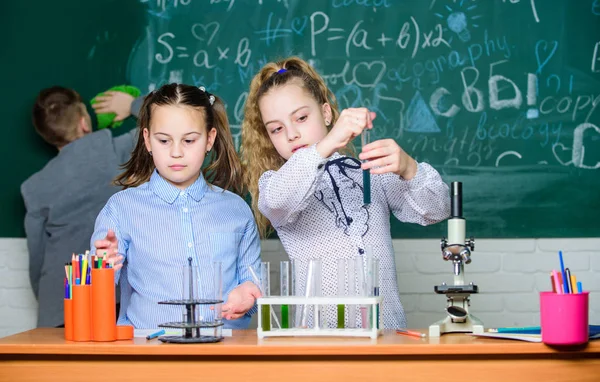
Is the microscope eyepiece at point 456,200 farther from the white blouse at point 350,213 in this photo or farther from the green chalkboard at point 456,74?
the green chalkboard at point 456,74

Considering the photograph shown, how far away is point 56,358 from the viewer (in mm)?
1680

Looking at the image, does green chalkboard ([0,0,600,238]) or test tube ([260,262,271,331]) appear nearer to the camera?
test tube ([260,262,271,331])

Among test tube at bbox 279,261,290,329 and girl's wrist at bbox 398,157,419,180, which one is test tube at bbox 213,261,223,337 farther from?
girl's wrist at bbox 398,157,419,180

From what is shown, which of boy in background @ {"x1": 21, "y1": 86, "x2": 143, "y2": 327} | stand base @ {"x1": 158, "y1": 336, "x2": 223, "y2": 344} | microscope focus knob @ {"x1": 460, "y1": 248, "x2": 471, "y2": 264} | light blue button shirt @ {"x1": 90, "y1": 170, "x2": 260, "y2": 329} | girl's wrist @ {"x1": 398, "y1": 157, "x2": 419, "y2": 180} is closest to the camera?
stand base @ {"x1": 158, "y1": 336, "x2": 223, "y2": 344}

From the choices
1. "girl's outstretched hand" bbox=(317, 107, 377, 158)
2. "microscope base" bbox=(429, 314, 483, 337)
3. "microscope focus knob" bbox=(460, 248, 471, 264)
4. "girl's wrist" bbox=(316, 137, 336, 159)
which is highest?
"girl's outstretched hand" bbox=(317, 107, 377, 158)

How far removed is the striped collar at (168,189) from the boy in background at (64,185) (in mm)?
1138

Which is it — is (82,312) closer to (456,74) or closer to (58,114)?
(58,114)

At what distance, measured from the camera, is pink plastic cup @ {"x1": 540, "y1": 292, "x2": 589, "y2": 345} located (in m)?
1.56

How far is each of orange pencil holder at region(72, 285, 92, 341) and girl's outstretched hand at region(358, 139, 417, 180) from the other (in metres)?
0.69

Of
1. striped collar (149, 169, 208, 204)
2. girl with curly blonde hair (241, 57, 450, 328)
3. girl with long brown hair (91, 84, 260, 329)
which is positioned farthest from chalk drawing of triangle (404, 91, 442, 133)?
striped collar (149, 169, 208, 204)

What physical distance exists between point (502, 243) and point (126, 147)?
1669 mm

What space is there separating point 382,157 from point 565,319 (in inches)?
22.8

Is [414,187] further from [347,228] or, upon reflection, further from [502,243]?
[502,243]

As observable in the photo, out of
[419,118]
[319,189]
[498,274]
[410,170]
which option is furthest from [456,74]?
[410,170]
